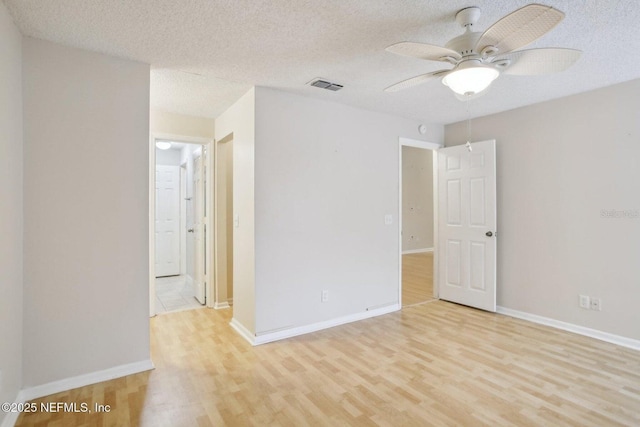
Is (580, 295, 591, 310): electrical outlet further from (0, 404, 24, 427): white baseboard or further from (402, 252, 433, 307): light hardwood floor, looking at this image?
(0, 404, 24, 427): white baseboard

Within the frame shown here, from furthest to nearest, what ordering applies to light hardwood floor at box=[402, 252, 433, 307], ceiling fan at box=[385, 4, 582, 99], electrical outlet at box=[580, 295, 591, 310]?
light hardwood floor at box=[402, 252, 433, 307] → electrical outlet at box=[580, 295, 591, 310] → ceiling fan at box=[385, 4, 582, 99]

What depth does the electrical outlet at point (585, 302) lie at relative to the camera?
324cm

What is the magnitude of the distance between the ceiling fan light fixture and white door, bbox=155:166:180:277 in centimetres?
542

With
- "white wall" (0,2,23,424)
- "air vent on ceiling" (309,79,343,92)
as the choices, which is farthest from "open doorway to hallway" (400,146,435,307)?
"white wall" (0,2,23,424)

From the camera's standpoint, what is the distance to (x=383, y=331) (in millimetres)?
3354

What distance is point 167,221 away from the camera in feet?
19.8

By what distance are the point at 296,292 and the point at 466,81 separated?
2.36 metres

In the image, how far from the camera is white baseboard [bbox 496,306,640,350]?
298 centimetres

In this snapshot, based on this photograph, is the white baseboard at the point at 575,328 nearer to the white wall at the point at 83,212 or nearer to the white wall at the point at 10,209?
the white wall at the point at 83,212

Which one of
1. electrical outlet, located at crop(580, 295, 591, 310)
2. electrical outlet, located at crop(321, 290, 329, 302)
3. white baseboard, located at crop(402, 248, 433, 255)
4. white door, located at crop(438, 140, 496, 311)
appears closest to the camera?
electrical outlet, located at crop(580, 295, 591, 310)

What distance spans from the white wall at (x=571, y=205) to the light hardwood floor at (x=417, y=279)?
1076 mm

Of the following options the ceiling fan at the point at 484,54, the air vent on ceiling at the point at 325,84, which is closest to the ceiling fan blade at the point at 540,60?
the ceiling fan at the point at 484,54

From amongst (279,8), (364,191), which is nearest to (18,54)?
(279,8)

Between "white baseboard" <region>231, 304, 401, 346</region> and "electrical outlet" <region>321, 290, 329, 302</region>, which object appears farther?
"electrical outlet" <region>321, 290, 329, 302</region>
